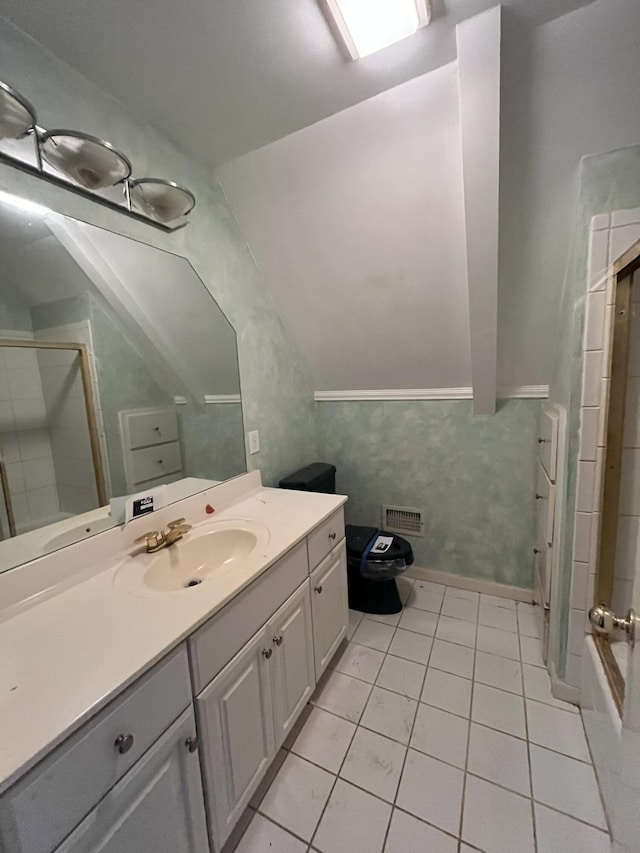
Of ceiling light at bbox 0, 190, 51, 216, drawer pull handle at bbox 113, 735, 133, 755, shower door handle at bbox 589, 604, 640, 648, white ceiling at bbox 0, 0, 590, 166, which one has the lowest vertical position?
drawer pull handle at bbox 113, 735, 133, 755

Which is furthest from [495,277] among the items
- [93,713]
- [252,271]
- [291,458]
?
[93,713]

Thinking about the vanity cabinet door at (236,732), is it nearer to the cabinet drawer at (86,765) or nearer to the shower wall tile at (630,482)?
the cabinet drawer at (86,765)

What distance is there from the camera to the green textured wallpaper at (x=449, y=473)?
1.96 metres

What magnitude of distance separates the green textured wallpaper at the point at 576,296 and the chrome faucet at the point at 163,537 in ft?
4.80

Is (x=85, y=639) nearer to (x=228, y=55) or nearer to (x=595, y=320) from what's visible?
(x=228, y=55)

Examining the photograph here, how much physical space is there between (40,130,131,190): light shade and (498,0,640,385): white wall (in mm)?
1184

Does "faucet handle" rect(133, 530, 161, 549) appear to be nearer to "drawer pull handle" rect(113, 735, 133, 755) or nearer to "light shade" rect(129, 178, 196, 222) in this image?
"drawer pull handle" rect(113, 735, 133, 755)

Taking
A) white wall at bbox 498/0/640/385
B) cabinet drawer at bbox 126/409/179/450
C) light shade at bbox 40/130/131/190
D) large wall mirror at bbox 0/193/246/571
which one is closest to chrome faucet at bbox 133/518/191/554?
large wall mirror at bbox 0/193/246/571

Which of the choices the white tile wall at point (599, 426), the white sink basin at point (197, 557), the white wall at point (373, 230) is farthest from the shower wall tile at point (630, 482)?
the white sink basin at point (197, 557)

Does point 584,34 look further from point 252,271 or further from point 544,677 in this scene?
point 544,677

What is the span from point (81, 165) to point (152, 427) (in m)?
0.83

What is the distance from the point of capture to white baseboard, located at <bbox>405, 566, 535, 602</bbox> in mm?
2020

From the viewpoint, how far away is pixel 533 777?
1139 mm

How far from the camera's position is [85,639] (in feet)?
2.47
